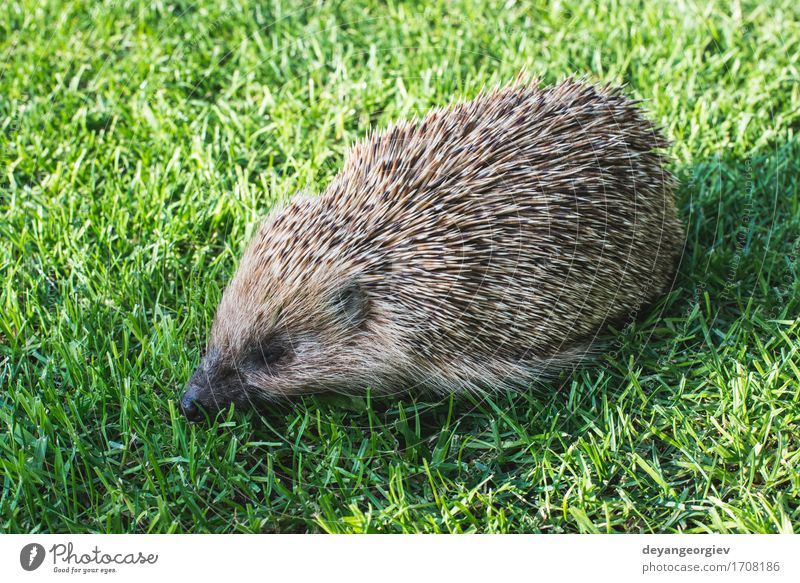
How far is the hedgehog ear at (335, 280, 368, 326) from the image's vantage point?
3.53 m

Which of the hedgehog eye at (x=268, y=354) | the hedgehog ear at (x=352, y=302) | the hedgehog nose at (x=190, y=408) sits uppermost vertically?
the hedgehog ear at (x=352, y=302)

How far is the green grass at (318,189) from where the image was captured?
3.25m

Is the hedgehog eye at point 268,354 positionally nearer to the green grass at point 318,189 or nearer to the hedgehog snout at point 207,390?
the hedgehog snout at point 207,390

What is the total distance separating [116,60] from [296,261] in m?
2.85

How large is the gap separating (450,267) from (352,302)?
46cm

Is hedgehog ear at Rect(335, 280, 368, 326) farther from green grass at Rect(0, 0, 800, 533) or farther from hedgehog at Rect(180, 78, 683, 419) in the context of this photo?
green grass at Rect(0, 0, 800, 533)

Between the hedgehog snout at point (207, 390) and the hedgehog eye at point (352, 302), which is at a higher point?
the hedgehog eye at point (352, 302)

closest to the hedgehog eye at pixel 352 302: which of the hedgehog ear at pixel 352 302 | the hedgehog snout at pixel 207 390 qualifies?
the hedgehog ear at pixel 352 302

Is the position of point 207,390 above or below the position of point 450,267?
below

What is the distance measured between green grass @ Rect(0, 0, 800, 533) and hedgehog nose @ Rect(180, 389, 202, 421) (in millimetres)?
50

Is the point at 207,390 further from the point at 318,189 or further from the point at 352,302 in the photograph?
the point at 318,189

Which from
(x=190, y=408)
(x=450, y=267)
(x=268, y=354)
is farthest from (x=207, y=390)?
(x=450, y=267)

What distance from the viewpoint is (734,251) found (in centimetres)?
431

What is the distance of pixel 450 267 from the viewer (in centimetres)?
A: 350
